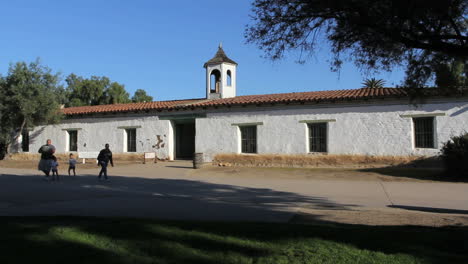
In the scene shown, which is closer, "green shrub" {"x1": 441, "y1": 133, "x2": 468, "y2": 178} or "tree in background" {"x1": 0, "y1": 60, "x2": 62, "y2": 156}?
"green shrub" {"x1": 441, "y1": 133, "x2": 468, "y2": 178}

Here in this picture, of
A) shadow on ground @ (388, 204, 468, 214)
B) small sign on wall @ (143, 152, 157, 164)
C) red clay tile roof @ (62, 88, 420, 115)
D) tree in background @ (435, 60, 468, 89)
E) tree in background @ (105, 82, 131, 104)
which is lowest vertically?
shadow on ground @ (388, 204, 468, 214)

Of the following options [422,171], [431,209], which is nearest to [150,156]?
[422,171]

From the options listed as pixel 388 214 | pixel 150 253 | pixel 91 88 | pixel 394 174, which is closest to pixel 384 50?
pixel 388 214

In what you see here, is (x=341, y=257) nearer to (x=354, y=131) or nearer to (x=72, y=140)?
(x=354, y=131)

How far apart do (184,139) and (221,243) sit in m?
20.4

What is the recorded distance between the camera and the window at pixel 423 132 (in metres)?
17.4

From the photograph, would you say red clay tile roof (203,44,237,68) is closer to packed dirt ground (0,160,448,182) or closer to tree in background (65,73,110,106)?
packed dirt ground (0,160,448,182)

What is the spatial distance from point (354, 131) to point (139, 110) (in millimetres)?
12706

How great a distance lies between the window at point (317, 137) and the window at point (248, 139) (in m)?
3.03

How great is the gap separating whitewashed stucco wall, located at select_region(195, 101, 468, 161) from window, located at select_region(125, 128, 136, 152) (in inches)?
197

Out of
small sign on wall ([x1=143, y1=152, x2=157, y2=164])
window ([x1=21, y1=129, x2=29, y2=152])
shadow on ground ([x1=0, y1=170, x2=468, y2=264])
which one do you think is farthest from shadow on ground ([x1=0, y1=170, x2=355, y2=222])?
window ([x1=21, y1=129, x2=29, y2=152])

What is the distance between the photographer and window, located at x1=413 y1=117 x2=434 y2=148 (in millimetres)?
17386

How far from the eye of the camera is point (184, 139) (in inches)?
979

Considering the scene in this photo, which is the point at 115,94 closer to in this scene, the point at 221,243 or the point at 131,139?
the point at 131,139
